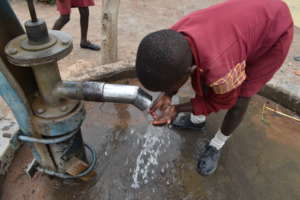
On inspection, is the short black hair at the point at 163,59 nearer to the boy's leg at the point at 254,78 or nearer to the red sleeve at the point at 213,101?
the red sleeve at the point at 213,101

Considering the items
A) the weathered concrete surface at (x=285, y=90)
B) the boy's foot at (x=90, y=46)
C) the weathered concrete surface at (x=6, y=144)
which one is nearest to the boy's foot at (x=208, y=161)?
the weathered concrete surface at (x=285, y=90)

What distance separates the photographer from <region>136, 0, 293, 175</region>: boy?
1.10 metres

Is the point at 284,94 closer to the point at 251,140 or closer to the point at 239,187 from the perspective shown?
the point at 251,140

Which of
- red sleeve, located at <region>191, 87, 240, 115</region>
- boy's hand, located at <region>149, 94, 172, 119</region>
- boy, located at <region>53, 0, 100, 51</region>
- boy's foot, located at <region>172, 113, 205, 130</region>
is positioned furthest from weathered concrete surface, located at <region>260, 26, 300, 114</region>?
boy, located at <region>53, 0, 100, 51</region>

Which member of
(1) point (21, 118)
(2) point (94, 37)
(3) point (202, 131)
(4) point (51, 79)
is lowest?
(2) point (94, 37)

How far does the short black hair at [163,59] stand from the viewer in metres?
1.07

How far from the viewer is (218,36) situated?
1219 mm

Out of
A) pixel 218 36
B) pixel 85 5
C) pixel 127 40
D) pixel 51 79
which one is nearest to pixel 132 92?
pixel 51 79

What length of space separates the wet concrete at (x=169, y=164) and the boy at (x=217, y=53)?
52cm

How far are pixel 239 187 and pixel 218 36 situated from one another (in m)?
1.09

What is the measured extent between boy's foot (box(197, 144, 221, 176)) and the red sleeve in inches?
20.8

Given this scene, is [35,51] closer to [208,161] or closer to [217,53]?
[217,53]

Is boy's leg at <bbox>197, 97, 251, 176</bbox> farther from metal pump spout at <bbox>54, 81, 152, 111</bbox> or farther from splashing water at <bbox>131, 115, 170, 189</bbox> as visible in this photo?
metal pump spout at <bbox>54, 81, 152, 111</bbox>

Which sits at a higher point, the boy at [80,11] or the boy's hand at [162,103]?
the boy's hand at [162,103]
